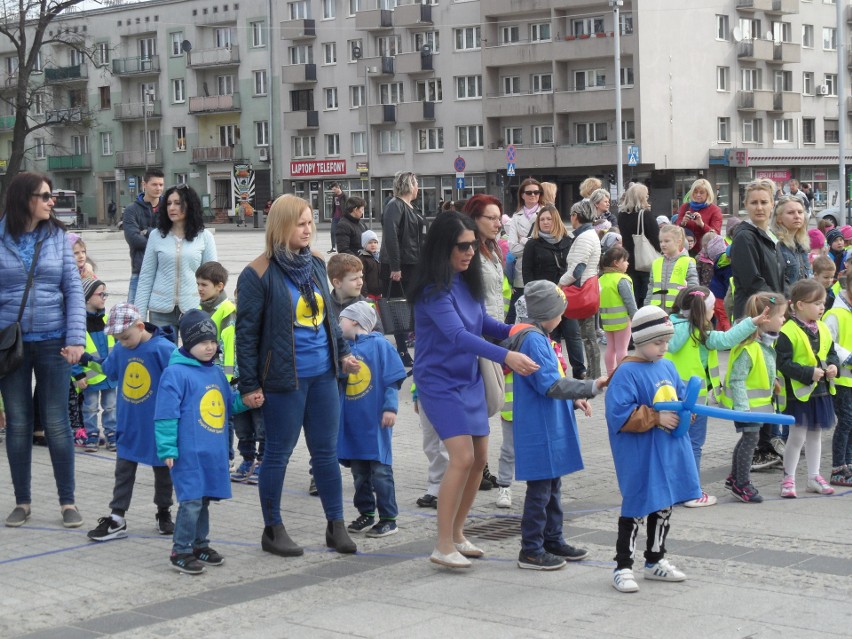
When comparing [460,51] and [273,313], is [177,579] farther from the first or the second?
[460,51]

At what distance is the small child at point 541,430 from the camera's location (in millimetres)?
6551

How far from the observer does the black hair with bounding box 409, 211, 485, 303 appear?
668 centimetres

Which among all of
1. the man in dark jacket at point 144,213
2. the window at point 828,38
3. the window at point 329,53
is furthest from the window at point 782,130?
the man in dark jacket at point 144,213

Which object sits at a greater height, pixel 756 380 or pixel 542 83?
pixel 542 83

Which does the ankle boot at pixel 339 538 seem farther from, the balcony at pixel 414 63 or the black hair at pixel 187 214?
the balcony at pixel 414 63

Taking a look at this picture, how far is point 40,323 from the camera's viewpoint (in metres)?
7.69

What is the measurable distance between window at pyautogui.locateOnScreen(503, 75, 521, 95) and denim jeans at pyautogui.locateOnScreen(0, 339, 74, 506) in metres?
67.3

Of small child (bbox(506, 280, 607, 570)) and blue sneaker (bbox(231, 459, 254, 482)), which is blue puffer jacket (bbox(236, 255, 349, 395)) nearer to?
small child (bbox(506, 280, 607, 570))

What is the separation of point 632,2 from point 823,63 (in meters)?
17.8

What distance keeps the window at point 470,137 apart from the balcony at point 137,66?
24.6 metres

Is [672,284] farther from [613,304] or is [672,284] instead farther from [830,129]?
[830,129]

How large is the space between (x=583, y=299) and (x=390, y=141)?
66.6 meters

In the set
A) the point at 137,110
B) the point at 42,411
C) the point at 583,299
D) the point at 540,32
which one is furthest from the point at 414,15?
the point at 42,411

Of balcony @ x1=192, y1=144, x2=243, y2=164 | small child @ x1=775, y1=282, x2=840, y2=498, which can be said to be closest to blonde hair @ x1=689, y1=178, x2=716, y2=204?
small child @ x1=775, y1=282, x2=840, y2=498
